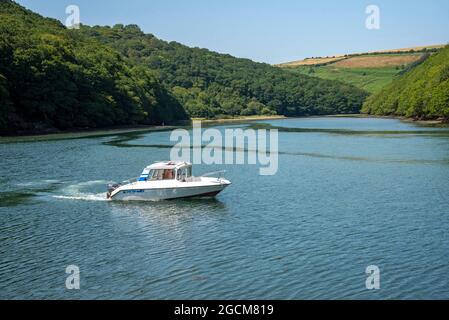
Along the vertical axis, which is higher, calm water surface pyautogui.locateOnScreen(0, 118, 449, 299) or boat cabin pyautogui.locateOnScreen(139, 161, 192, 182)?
boat cabin pyautogui.locateOnScreen(139, 161, 192, 182)

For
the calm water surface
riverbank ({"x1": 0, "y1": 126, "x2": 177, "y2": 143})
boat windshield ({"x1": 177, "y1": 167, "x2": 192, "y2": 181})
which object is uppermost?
riverbank ({"x1": 0, "y1": 126, "x2": 177, "y2": 143})

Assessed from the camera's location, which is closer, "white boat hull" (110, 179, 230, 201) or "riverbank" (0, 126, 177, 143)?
"white boat hull" (110, 179, 230, 201)

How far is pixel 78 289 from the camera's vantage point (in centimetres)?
2750

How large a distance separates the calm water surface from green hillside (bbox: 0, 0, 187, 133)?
7420 cm

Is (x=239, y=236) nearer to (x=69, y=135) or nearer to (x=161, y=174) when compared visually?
(x=161, y=174)

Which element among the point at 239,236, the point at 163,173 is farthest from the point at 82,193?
the point at 239,236

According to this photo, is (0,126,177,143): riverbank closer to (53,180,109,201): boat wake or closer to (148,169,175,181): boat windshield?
(53,180,109,201): boat wake

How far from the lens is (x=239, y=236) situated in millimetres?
36781

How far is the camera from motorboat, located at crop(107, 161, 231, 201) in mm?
49500

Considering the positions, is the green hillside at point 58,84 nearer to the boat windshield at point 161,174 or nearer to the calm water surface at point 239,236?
the calm water surface at point 239,236

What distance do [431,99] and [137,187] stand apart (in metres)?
129

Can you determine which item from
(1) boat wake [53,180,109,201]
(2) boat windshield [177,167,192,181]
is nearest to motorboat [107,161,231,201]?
(2) boat windshield [177,167,192,181]

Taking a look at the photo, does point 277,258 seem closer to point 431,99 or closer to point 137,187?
point 137,187
